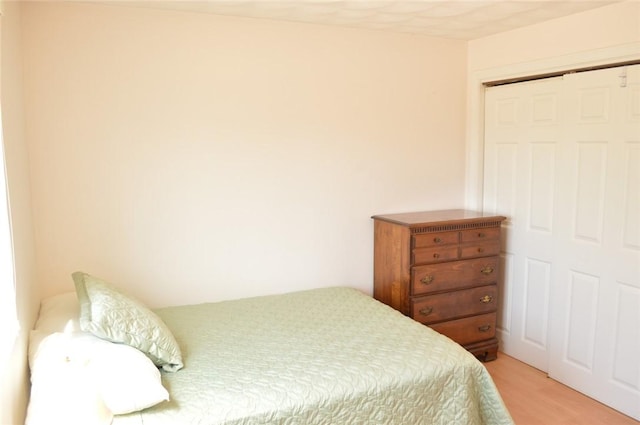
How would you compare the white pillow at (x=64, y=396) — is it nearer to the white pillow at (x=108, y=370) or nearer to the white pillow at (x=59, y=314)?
the white pillow at (x=108, y=370)

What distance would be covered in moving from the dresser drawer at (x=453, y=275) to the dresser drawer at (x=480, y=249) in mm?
37

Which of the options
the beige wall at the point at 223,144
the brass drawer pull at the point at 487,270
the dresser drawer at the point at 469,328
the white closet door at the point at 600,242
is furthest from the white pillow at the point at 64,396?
the white closet door at the point at 600,242

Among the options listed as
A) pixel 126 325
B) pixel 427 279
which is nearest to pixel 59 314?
pixel 126 325

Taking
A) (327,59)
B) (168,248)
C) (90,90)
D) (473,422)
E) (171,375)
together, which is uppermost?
(327,59)

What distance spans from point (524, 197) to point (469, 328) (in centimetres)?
97

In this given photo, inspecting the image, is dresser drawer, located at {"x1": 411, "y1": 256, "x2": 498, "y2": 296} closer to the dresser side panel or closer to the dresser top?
the dresser side panel

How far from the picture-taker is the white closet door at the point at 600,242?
9.16 ft

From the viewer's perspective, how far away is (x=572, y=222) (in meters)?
3.12

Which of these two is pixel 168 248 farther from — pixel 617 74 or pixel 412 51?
pixel 617 74

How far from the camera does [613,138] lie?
285cm

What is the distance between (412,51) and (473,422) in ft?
8.02

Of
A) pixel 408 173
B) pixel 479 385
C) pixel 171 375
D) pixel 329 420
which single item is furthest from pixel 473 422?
pixel 408 173

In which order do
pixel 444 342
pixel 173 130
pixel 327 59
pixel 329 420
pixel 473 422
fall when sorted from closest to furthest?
pixel 329 420 → pixel 473 422 → pixel 444 342 → pixel 173 130 → pixel 327 59

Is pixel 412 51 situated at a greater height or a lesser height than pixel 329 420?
greater
